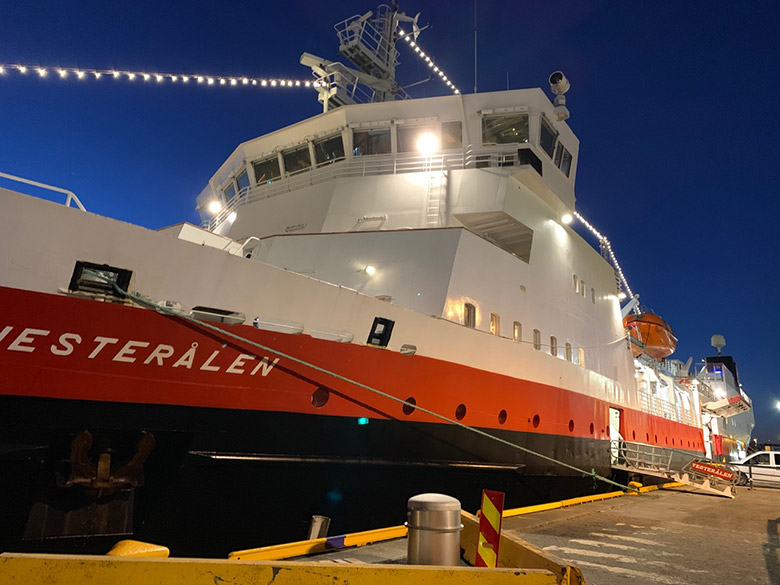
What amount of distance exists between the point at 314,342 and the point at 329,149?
6144 mm

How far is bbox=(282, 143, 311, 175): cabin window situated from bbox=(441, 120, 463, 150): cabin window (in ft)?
9.06

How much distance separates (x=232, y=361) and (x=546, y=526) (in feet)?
14.5

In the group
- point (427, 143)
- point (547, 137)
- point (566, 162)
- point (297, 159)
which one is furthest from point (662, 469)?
point (297, 159)

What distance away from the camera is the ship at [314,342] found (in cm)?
356

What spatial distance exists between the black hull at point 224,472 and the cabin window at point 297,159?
21.6 feet

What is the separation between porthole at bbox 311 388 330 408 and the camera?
4.79 m

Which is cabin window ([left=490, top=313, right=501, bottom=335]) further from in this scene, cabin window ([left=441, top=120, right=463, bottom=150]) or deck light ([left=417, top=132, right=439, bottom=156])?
cabin window ([left=441, top=120, right=463, bottom=150])

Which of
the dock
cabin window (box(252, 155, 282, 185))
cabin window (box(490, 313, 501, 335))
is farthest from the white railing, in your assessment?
the dock

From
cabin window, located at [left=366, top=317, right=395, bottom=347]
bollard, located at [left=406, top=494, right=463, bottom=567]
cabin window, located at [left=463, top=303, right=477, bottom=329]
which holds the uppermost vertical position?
cabin window, located at [left=463, top=303, right=477, bottom=329]

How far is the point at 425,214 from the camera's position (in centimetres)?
887

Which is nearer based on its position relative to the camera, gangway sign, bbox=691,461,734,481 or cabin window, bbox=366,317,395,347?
cabin window, bbox=366,317,395,347

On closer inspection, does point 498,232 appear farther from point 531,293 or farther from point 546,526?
point 546,526

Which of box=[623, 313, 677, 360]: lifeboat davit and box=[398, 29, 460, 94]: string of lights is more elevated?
box=[398, 29, 460, 94]: string of lights

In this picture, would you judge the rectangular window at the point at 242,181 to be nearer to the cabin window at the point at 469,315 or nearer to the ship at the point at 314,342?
the ship at the point at 314,342
